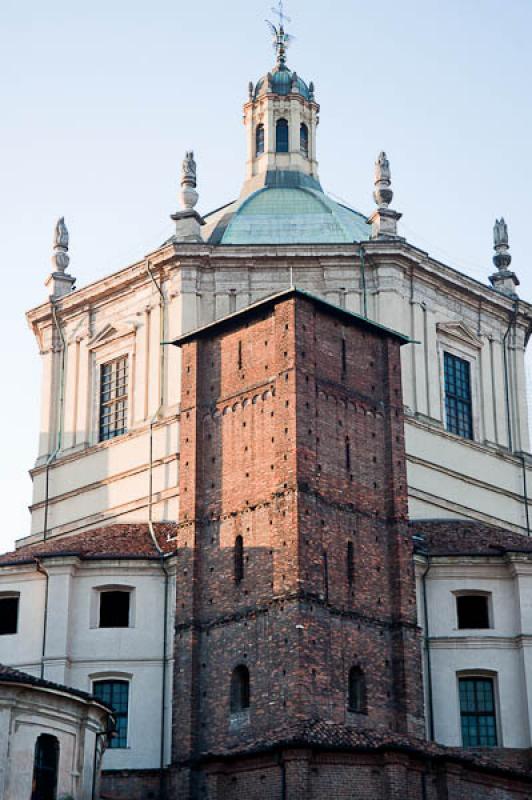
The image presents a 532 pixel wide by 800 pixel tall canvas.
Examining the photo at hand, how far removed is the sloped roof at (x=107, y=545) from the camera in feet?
147

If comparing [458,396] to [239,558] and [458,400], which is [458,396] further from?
[239,558]

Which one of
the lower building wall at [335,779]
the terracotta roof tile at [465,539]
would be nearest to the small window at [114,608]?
the lower building wall at [335,779]

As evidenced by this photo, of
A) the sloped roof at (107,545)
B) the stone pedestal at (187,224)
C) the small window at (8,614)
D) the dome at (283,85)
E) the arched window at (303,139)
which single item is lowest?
the small window at (8,614)

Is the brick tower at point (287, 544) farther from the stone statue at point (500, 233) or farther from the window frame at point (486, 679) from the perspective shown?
the stone statue at point (500, 233)

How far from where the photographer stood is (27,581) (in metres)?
44.8

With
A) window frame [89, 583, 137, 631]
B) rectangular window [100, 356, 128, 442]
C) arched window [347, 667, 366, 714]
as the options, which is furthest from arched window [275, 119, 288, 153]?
arched window [347, 667, 366, 714]

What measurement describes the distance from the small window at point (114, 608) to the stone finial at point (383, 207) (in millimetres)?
13671

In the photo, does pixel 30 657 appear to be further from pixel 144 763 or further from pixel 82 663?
pixel 144 763

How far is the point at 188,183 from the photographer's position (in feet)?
172

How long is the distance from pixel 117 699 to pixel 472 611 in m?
9.64

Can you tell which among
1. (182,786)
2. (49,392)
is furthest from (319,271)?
(182,786)

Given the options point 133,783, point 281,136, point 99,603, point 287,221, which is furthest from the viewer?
point 281,136

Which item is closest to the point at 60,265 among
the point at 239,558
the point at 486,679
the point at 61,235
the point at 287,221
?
the point at 61,235

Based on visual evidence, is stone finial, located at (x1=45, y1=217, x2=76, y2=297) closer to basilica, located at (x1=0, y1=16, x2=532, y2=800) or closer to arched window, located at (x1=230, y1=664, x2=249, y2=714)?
basilica, located at (x1=0, y1=16, x2=532, y2=800)
